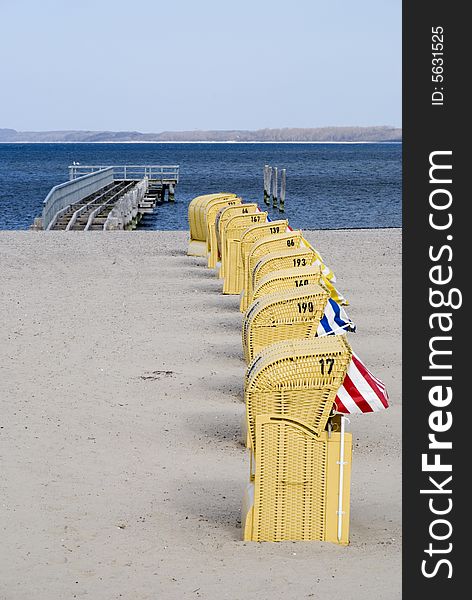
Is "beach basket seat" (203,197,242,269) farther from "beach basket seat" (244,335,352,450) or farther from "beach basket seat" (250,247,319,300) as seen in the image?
"beach basket seat" (244,335,352,450)

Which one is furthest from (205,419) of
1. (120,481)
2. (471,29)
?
(471,29)

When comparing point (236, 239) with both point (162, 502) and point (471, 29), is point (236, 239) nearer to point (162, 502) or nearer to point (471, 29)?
point (162, 502)

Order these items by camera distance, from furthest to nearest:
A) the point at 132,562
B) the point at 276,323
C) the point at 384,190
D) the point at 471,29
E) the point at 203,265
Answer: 1. the point at 384,190
2. the point at 203,265
3. the point at 276,323
4. the point at 132,562
5. the point at 471,29

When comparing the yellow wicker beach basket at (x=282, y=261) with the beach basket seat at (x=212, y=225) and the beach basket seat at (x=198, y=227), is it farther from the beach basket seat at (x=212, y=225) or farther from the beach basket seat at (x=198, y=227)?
the beach basket seat at (x=198, y=227)

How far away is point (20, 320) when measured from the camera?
43.4 feet

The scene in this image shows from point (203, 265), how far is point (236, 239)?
3395mm

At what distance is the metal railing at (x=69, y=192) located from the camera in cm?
3156

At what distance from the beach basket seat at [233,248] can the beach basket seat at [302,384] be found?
8.83 m

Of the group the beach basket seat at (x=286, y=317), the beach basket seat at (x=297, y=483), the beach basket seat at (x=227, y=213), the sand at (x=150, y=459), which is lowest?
the sand at (x=150, y=459)

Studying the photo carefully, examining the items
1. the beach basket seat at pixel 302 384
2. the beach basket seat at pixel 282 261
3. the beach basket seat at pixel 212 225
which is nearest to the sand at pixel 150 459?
the beach basket seat at pixel 302 384

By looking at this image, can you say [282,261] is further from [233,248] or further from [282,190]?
[282,190]

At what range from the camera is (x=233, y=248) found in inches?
602

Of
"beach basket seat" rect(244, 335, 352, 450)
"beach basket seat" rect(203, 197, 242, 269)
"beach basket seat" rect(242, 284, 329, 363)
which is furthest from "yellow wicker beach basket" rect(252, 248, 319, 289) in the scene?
"beach basket seat" rect(203, 197, 242, 269)

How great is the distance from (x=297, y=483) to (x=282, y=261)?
18.0ft
